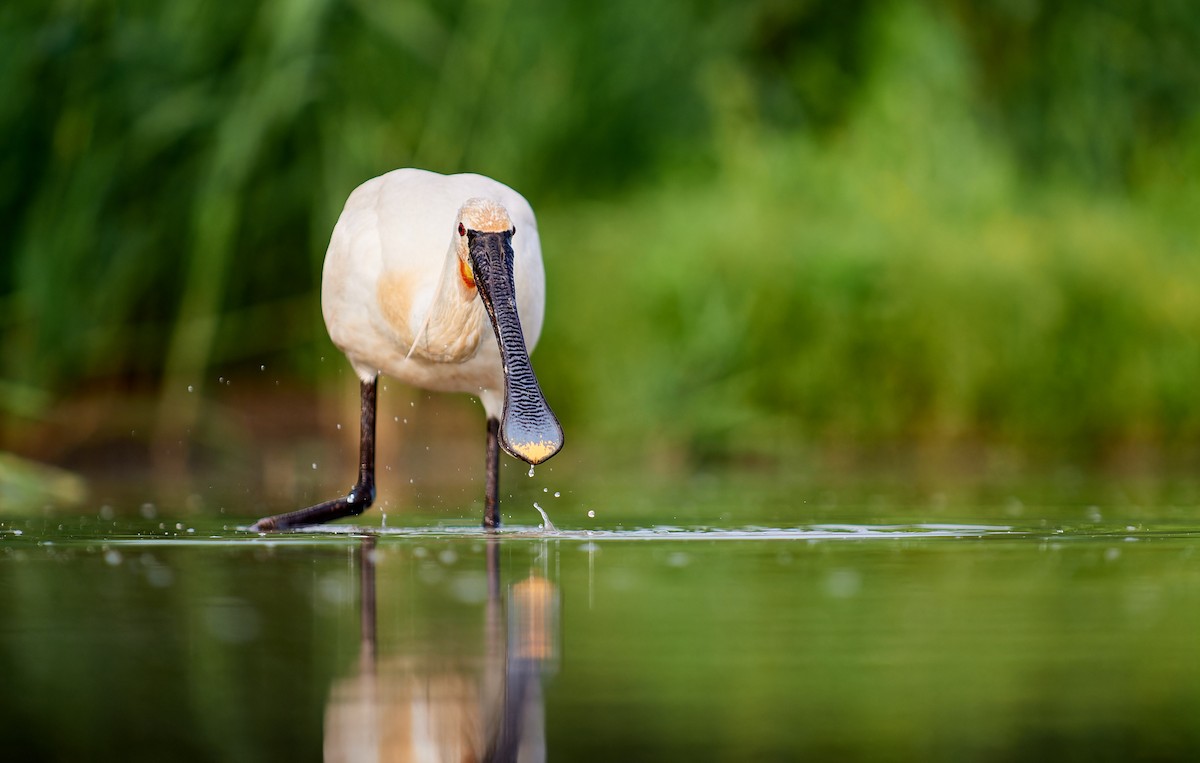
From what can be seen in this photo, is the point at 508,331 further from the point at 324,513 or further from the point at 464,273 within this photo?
the point at 324,513

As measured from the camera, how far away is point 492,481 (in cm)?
800

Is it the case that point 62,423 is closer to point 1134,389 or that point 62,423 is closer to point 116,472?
point 116,472

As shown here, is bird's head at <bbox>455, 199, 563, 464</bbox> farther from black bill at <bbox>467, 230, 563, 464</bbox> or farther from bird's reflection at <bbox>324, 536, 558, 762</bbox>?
bird's reflection at <bbox>324, 536, 558, 762</bbox>

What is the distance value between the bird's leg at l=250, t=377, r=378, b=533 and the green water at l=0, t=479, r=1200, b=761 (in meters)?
0.50

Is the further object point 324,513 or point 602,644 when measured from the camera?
point 324,513

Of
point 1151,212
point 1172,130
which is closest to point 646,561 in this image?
point 1151,212

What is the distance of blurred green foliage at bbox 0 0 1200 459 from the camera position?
35.8 feet

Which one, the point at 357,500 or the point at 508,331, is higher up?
the point at 508,331

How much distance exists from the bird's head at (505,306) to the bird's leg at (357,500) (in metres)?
1.03

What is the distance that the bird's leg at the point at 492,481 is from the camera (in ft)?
25.5

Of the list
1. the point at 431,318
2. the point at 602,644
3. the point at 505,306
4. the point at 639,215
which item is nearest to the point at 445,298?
the point at 431,318

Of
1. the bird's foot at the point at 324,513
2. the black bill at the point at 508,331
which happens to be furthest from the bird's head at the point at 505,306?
the bird's foot at the point at 324,513

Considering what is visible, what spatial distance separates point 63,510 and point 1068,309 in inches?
281

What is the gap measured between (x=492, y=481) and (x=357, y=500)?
1.62 feet
